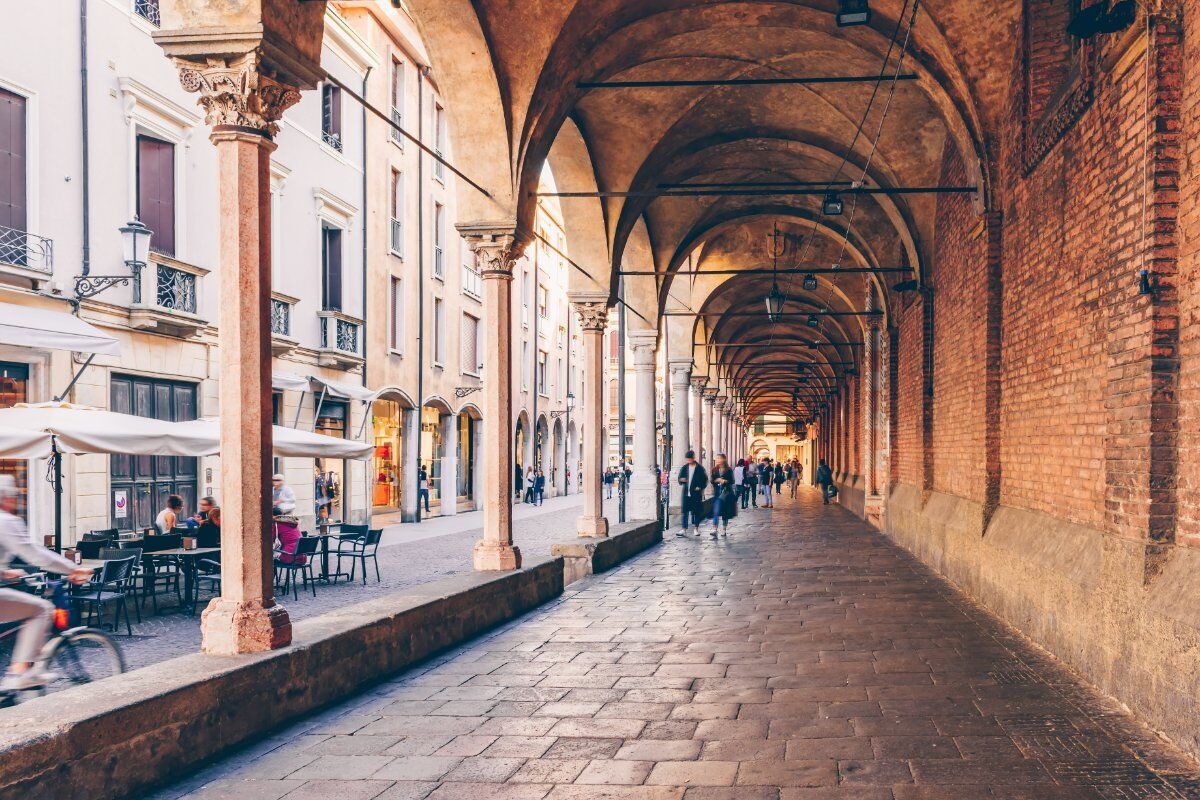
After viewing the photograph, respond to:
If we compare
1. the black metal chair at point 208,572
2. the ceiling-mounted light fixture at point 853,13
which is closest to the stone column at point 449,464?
the black metal chair at point 208,572

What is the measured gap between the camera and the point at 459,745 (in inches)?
181

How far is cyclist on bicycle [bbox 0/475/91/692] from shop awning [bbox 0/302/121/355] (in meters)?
3.83

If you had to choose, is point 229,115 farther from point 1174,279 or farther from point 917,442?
point 917,442

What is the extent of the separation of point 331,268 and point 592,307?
7.38 meters

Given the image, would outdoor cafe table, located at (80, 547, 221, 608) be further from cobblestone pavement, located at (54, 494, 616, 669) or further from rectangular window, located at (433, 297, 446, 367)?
rectangular window, located at (433, 297, 446, 367)

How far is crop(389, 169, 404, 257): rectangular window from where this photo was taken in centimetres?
2166

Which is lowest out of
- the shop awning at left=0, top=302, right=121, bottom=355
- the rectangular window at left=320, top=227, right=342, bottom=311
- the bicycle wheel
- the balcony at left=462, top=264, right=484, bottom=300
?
the bicycle wheel

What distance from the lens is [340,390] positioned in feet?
57.6

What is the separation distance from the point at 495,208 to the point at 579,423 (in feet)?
105

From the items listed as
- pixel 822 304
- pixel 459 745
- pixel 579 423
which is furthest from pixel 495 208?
pixel 579 423

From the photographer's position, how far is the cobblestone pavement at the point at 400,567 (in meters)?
8.00

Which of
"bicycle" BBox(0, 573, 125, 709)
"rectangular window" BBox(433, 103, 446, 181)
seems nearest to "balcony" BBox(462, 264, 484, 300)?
"rectangular window" BBox(433, 103, 446, 181)

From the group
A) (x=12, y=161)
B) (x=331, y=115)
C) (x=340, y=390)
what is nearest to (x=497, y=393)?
(x=12, y=161)

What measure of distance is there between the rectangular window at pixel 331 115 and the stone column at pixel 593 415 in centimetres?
743
